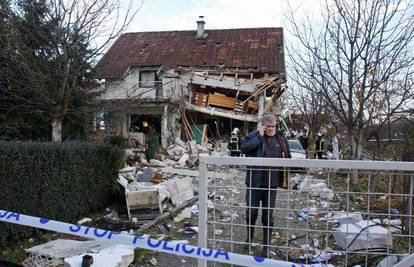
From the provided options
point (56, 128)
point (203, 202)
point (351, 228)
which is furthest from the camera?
point (56, 128)

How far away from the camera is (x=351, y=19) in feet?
30.3

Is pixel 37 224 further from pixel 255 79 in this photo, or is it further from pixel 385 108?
pixel 255 79

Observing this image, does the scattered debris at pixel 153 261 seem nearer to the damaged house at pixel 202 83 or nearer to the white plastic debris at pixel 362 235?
the white plastic debris at pixel 362 235

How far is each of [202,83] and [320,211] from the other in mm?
20583

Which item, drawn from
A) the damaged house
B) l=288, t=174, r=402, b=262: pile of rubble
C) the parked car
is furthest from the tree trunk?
the damaged house

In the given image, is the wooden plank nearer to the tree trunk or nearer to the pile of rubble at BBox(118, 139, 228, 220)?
the pile of rubble at BBox(118, 139, 228, 220)

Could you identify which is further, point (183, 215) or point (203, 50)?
point (203, 50)

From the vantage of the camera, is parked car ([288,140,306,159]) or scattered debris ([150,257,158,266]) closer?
scattered debris ([150,257,158,266])

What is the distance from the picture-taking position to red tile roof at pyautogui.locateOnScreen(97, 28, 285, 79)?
25578mm

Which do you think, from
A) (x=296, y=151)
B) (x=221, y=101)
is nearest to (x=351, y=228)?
(x=296, y=151)

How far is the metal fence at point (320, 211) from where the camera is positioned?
3.10m

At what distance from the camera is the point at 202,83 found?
2466cm

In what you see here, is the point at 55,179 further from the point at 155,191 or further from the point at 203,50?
the point at 203,50

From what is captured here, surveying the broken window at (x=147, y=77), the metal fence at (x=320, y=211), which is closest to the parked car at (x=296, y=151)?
the metal fence at (x=320, y=211)
